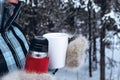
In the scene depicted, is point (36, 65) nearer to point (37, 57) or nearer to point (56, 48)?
point (37, 57)

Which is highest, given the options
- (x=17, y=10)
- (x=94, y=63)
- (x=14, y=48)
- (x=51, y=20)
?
(x=17, y=10)

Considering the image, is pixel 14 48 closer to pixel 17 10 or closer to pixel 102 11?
pixel 17 10

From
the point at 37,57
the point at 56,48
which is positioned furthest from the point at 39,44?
the point at 56,48

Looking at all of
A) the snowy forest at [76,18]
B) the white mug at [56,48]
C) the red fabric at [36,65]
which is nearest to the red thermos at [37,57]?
the red fabric at [36,65]

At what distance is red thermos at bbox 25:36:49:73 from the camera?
4.97 ft

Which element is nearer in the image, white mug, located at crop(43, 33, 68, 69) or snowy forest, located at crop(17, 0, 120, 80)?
white mug, located at crop(43, 33, 68, 69)

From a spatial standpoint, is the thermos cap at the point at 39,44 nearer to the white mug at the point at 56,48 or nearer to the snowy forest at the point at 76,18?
the white mug at the point at 56,48

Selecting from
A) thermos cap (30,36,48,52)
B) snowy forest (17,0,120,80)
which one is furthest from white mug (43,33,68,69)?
snowy forest (17,0,120,80)

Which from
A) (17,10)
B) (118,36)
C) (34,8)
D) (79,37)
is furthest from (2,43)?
(118,36)

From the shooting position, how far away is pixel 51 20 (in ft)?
21.6

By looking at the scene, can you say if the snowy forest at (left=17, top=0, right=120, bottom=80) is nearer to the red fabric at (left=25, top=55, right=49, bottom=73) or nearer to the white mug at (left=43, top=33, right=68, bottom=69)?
the white mug at (left=43, top=33, right=68, bottom=69)

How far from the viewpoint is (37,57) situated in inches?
60.0

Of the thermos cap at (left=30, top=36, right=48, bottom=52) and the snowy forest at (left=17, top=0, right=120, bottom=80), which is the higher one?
the thermos cap at (left=30, top=36, right=48, bottom=52)

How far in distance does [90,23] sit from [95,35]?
32 cm
